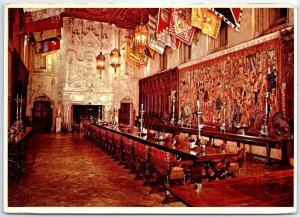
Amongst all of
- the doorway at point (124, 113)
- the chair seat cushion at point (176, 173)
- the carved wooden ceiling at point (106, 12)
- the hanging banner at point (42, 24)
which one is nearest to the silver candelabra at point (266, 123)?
the chair seat cushion at point (176, 173)

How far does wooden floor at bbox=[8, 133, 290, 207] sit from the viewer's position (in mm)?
3953

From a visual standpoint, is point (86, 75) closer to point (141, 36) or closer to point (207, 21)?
point (141, 36)

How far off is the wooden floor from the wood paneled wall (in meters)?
5.46

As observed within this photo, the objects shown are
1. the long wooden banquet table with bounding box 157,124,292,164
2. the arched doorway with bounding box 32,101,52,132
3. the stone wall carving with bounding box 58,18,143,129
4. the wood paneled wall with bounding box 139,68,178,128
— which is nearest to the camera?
the long wooden banquet table with bounding box 157,124,292,164

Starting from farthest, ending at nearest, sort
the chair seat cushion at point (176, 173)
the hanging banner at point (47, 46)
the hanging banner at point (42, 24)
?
the hanging banner at point (47, 46) < the hanging banner at point (42, 24) < the chair seat cushion at point (176, 173)

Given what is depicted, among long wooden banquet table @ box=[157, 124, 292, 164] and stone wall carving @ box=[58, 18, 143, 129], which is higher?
stone wall carving @ box=[58, 18, 143, 129]

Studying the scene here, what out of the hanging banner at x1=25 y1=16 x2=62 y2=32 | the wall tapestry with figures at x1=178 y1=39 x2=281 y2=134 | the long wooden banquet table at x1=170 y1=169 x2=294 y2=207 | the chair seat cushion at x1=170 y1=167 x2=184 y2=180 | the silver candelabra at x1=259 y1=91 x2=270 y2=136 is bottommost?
the chair seat cushion at x1=170 y1=167 x2=184 y2=180

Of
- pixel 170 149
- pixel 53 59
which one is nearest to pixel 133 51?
pixel 53 59

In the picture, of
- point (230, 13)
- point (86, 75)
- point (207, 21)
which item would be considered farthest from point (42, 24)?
point (86, 75)

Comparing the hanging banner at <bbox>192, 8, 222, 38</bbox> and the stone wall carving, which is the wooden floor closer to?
the hanging banner at <bbox>192, 8, 222, 38</bbox>

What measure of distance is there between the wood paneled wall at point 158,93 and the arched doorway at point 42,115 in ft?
22.2

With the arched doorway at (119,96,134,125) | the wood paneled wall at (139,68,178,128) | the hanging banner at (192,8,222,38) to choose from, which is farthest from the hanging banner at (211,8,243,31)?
the arched doorway at (119,96,134,125)

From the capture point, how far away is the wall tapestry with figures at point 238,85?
298 inches

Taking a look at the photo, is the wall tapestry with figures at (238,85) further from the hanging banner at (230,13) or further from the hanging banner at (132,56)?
the hanging banner at (132,56)
